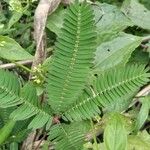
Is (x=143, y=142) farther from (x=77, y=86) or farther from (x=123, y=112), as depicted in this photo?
(x=77, y=86)

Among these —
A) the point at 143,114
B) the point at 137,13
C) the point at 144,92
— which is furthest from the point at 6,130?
the point at 137,13

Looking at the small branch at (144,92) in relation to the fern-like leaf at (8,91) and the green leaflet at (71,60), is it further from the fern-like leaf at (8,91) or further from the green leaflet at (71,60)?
the fern-like leaf at (8,91)

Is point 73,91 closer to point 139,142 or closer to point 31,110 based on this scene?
point 31,110

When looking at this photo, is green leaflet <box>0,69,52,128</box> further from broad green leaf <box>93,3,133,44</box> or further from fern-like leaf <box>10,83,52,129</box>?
broad green leaf <box>93,3,133,44</box>

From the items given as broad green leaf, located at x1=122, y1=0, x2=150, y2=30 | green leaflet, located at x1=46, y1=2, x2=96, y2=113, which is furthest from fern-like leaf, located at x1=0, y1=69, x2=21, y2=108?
broad green leaf, located at x1=122, y1=0, x2=150, y2=30

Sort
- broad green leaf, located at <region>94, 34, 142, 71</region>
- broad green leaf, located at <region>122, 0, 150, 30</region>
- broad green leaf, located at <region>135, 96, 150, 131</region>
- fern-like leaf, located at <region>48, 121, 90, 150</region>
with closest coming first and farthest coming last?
1. fern-like leaf, located at <region>48, 121, 90, 150</region>
2. broad green leaf, located at <region>135, 96, 150, 131</region>
3. broad green leaf, located at <region>94, 34, 142, 71</region>
4. broad green leaf, located at <region>122, 0, 150, 30</region>
